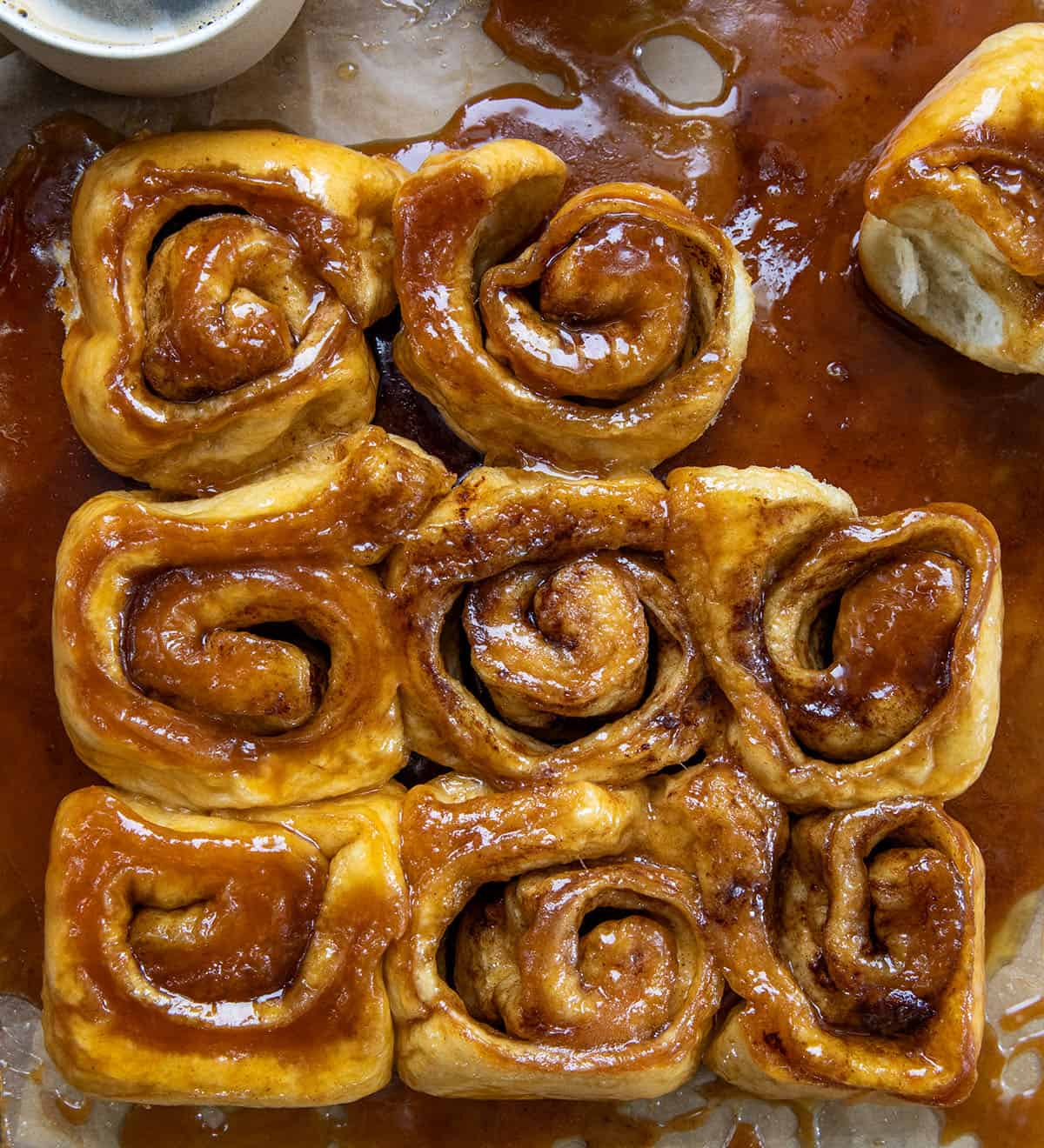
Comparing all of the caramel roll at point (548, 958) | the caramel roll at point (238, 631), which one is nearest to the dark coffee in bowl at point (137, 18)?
the caramel roll at point (238, 631)

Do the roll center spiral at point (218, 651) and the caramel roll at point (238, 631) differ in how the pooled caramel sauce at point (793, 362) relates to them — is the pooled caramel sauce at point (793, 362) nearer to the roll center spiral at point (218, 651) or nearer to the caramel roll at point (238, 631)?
the caramel roll at point (238, 631)

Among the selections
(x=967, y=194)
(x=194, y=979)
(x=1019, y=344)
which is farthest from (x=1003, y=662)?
(x=194, y=979)

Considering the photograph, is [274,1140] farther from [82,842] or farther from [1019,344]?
[1019,344]

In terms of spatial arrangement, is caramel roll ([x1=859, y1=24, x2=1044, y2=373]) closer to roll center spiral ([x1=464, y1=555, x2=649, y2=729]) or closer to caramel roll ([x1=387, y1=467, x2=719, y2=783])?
caramel roll ([x1=387, y1=467, x2=719, y2=783])

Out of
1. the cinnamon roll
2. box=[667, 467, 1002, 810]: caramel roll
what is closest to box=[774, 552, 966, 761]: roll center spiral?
box=[667, 467, 1002, 810]: caramel roll

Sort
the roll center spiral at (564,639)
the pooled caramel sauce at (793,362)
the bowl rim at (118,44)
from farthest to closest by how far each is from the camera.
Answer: the pooled caramel sauce at (793,362)
the roll center spiral at (564,639)
the bowl rim at (118,44)
